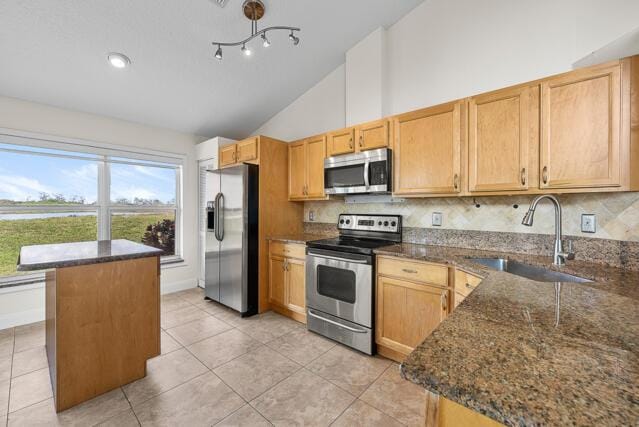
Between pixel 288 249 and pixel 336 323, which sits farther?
pixel 288 249

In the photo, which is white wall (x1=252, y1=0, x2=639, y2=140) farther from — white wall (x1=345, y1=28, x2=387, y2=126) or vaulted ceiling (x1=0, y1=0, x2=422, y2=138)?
vaulted ceiling (x1=0, y1=0, x2=422, y2=138)

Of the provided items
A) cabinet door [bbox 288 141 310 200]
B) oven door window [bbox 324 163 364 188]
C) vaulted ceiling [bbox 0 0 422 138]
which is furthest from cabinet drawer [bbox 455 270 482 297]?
vaulted ceiling [bbox 0 0 422 138]

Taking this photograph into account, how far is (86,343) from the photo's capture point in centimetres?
176

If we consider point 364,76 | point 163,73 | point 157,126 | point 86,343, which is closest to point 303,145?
point 364,76

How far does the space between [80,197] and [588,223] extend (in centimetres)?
501

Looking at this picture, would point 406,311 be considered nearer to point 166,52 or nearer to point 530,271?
point 530,271

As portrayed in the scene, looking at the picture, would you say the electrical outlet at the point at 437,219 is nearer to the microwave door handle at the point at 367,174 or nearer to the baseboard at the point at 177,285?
the microwave door handle at the point at 367,174

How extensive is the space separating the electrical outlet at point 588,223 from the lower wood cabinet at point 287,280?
2254 mm

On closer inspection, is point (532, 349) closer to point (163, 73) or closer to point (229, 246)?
point (229, 246)

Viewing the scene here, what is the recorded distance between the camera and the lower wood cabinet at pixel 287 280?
291 centimetres

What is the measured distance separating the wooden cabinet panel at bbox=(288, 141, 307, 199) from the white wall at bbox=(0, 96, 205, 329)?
5.69 ft

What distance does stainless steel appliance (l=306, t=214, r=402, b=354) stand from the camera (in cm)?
230

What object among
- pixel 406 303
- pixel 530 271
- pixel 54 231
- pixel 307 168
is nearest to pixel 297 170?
pixel 307 168

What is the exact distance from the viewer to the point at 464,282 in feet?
5.87
